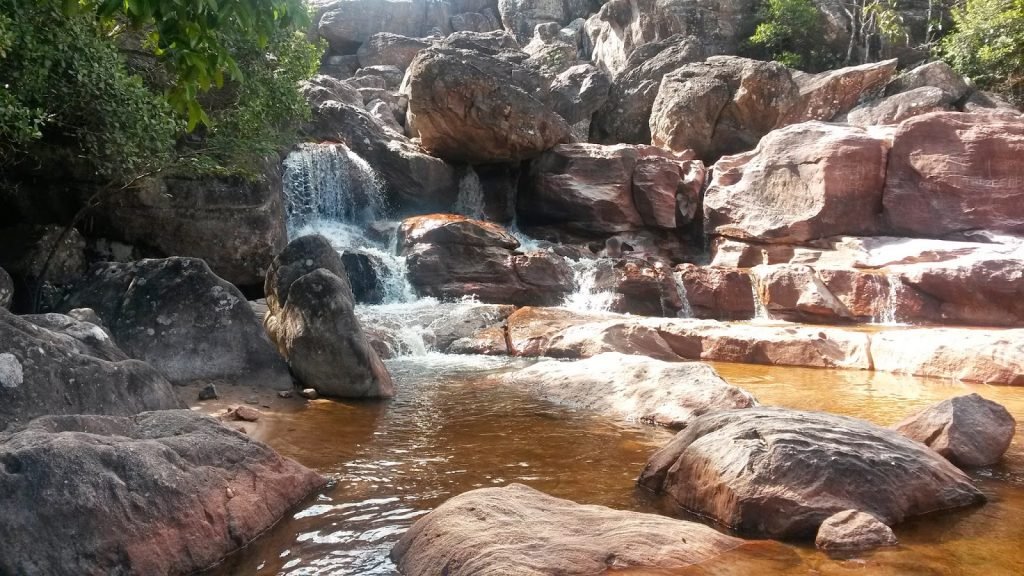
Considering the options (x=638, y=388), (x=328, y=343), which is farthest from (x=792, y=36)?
(x=328, y=343)

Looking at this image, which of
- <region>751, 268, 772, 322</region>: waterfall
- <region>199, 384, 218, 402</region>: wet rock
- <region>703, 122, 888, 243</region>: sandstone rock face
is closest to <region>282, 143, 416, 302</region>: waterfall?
<region>751, 268, 772, 322</region>: waterfall

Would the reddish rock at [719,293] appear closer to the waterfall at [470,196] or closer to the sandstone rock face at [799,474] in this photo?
the waterfall at [470,196]

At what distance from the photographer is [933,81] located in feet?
79.1

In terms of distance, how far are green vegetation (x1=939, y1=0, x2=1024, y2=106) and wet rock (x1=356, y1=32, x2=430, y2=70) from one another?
23.1m

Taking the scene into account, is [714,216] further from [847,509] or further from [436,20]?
[436,20]

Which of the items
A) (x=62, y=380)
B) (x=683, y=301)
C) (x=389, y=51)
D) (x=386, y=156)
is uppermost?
(x=389, y=51)

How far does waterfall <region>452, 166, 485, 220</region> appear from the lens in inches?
876

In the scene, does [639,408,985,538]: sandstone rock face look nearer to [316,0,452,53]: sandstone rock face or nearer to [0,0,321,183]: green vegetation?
[0,0,321,183]: green vegetation

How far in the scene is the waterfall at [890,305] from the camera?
14.6 metres

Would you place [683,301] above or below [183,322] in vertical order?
below

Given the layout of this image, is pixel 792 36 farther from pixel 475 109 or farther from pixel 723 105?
pixel 475 109

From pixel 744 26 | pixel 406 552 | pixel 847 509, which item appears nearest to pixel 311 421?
pixel 406 552

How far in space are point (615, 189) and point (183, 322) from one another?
1457 cm

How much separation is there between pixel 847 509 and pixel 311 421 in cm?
487
